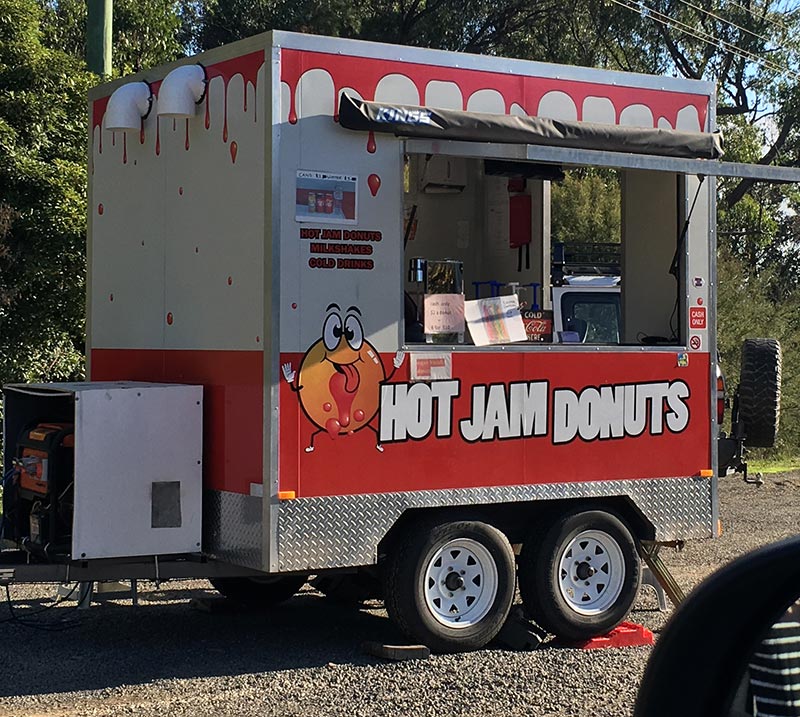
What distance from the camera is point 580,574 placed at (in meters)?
8.48

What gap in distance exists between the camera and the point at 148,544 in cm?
766

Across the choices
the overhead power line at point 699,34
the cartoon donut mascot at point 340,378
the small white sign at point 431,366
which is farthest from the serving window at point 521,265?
the overhead power line at point 699,34

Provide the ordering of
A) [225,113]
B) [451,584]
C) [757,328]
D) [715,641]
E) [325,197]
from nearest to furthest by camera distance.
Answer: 1. [715,641]
2. [325,197]
3. [225,113]
4. [451,584]
5. [757,328]

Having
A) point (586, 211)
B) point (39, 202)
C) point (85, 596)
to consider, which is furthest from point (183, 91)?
point (586, 211)

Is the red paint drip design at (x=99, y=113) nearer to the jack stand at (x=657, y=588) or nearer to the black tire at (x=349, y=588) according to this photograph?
the black tire at (x=349, y=588)

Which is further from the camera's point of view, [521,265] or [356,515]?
[521,265]

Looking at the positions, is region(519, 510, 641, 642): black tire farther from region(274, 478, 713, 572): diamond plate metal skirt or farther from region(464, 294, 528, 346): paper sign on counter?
region(464, 294, 528, 346): paper sign on counter

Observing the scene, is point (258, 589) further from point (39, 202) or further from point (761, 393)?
point (39, 202)

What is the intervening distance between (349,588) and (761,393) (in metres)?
3.17

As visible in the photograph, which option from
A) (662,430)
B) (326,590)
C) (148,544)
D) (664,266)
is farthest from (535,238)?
(148,544)

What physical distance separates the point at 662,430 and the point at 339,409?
2344 millimetres

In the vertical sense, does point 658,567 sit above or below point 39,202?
below

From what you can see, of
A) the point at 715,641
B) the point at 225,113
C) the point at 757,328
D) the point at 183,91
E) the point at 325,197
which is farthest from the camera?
the point at 757,328

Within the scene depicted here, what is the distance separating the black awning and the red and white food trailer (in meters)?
0.02
